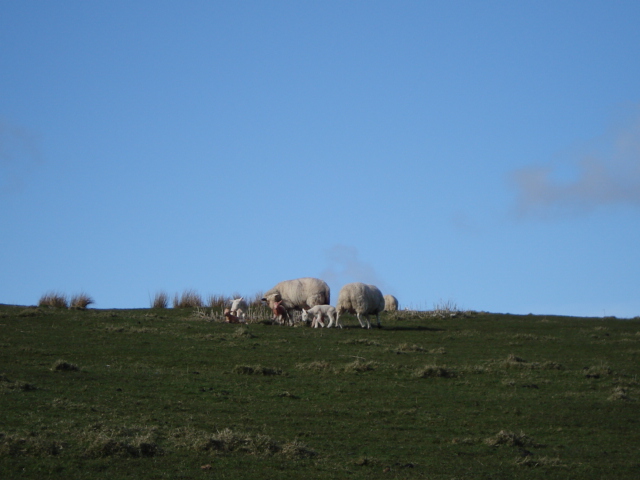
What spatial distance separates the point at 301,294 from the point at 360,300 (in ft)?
16.1

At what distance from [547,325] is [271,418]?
74.0ft

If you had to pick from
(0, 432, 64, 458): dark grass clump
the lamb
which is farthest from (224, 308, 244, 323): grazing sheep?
(0, 432, 64, 458): dark grass clump

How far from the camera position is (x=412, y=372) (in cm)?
2302

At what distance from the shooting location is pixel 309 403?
19062 mm

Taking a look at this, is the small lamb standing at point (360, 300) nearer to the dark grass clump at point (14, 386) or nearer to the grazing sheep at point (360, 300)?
the grazing sheep at point (360, 300)

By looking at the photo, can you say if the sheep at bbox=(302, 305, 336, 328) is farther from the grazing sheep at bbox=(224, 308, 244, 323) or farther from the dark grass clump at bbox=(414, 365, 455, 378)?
the dark grass clump at bbox=(414, 365, 455, 378)

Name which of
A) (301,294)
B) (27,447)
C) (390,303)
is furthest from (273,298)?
(27,447)

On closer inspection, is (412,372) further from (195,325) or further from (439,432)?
(195,325)

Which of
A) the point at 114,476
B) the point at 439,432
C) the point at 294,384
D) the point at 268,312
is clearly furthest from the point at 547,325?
the point at 114,476

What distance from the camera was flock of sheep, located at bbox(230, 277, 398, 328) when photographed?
34.1m

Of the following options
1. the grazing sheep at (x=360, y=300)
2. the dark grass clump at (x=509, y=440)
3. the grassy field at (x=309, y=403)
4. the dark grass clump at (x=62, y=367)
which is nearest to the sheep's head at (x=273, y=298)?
the grazing sheep at (x=360, y=300)

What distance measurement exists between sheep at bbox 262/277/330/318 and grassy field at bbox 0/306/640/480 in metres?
5.60

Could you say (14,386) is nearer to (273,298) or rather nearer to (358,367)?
(358,367)

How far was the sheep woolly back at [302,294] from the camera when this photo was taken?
3791 cm
